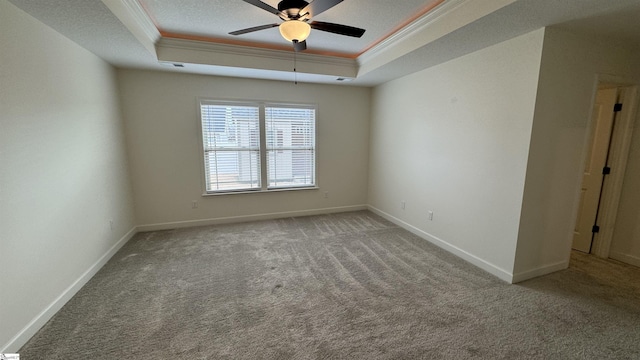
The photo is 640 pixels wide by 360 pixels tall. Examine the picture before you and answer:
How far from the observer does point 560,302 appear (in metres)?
2.25

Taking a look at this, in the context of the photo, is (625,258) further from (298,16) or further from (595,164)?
(298,16)

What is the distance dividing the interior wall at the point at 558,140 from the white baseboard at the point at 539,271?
10 millimetres

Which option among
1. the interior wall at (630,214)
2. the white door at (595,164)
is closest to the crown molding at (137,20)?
the white door at (595,164)

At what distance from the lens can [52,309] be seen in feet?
A: 6.81

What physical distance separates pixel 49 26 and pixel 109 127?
4.29 feet

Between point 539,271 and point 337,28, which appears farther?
point 539,271

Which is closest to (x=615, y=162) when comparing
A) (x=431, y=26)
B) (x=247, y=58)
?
(x=431, y=26)

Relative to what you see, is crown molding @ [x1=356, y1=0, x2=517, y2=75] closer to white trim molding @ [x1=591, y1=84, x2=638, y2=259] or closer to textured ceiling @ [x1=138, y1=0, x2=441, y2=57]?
textured ceiling @ [x1=138, y1=0, x2=441, y2=57]

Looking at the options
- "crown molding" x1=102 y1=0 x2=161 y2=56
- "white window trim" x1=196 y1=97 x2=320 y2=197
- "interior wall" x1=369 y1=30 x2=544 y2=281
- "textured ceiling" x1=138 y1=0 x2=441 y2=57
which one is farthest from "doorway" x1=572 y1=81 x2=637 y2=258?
"crown molding" x1=102 y1=0 x2=161 y2=56

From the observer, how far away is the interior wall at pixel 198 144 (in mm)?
3729

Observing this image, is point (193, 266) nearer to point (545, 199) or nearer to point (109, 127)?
point (109, 127)

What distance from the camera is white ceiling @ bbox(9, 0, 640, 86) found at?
6.46 feet

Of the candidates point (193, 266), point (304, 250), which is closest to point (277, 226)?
point (304, 250)

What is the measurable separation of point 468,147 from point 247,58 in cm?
306
